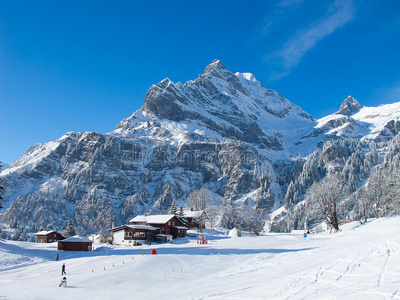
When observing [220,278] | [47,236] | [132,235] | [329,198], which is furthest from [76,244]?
[329,198]

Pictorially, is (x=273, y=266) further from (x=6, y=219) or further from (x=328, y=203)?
(x=6, y=219)

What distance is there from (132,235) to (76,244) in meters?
14.1

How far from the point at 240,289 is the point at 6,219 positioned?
690ft

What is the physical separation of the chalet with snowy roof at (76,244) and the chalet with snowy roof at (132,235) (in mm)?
11657

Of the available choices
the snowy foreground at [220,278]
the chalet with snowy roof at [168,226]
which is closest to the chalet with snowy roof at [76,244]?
the snowy foreground at [220,278]

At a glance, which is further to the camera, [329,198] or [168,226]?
[168,226]

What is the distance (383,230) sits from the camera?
46.8 m

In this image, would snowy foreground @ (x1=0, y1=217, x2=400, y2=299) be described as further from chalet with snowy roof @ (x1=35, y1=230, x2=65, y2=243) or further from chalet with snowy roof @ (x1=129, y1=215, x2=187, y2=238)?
chalet with snowy roof @ (x1=35, y1=230, x2=65, y2=243)

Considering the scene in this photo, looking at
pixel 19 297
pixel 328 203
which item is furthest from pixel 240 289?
pixel 328 203

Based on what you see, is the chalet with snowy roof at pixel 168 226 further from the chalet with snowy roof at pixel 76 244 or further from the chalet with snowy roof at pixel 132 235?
the chalet with snowy roof at pixel 76 244

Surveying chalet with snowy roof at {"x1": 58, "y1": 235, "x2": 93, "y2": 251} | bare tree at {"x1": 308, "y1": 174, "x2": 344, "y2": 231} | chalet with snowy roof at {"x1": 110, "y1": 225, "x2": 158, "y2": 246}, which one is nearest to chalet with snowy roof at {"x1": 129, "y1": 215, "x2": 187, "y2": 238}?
chalet with snowy roof at {"x1": 110, "y1": 225, "x2": 158, "y2": 246}

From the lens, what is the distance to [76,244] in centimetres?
6150

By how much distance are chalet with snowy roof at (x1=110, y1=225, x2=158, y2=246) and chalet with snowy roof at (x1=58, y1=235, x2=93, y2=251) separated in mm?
11657

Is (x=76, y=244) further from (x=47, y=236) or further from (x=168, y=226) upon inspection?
(x=47, y=236)
